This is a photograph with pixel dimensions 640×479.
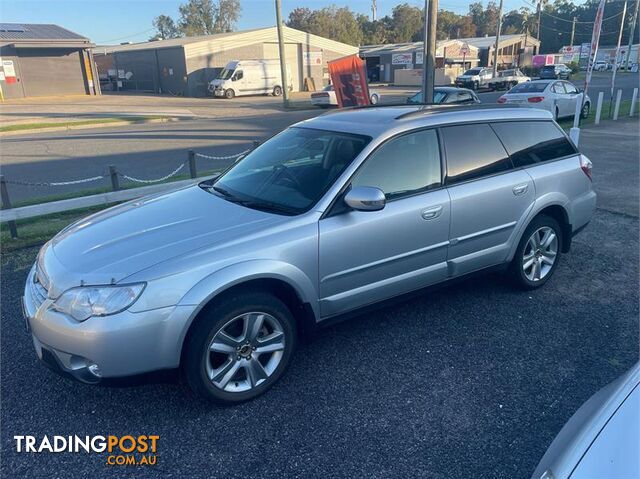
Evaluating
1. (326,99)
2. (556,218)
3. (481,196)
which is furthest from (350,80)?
(326,99)

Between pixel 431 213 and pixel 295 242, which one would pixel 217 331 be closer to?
pixel 295 242

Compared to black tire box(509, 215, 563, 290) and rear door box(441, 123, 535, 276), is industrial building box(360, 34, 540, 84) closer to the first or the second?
black tire box(509, 215, 563, 290)

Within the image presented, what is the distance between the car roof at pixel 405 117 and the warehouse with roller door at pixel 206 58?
124 ft

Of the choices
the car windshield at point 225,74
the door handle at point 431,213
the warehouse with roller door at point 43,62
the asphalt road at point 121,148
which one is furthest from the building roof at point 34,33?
the door handle at point 431,213

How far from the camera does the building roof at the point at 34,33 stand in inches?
1313

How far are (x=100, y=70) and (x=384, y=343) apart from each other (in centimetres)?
5996

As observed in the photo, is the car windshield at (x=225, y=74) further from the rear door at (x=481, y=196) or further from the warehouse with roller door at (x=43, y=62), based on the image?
the rear door at (x=481, y=196)

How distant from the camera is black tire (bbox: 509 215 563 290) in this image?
14.7ft

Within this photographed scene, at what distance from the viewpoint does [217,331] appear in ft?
9.61

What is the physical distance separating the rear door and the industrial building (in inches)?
1865

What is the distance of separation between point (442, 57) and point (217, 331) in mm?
56967

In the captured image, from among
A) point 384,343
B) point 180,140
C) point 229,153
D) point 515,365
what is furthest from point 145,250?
point 180,140

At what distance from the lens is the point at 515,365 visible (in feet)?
11.6

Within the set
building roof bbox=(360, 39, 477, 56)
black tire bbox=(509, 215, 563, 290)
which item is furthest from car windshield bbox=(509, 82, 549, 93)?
building roof bbox=(360, 39, 477, 56)
